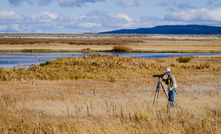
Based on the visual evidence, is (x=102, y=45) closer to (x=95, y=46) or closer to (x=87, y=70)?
(x=95, y=46)

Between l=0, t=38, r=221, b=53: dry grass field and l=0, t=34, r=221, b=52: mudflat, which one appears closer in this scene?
l=0, t=38, r=221, b=53: dry grass field

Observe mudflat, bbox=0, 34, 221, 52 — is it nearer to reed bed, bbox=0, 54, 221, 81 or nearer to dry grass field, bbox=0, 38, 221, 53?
dry grass field, bbox=0, 38, 221, 53

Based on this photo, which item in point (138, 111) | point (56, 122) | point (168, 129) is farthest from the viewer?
point (138, 111)

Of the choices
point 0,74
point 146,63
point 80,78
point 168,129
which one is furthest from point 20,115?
point 146,63

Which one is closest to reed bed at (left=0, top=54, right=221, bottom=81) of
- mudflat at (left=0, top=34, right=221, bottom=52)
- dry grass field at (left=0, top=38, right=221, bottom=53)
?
mudflat at (left=0, top=34, right=221, bottom=52)

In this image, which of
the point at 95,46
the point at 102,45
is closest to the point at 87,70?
the point at 95,46

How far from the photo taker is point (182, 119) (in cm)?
764

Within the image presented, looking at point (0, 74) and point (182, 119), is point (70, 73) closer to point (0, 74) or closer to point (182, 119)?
point (0, 74)

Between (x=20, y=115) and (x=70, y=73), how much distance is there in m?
14.6

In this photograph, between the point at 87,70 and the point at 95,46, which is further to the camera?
the point at 95,46

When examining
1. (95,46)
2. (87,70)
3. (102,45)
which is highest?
(102,45)

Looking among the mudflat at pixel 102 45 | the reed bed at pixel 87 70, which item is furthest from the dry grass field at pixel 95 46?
the reed bed at pixel 87 70

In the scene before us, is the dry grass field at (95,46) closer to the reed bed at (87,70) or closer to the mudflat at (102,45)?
the mudflat at (102,45)

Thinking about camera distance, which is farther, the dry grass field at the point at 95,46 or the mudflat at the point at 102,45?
the mudflat at the point at 102,45
